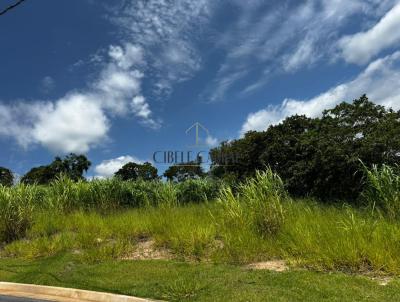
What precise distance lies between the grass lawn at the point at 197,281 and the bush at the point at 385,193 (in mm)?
2663

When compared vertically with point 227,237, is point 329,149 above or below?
above

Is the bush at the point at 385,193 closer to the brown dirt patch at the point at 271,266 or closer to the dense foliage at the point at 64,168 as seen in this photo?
the brown dirt patch at the point at 271,266

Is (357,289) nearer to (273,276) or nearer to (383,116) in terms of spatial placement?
(273,276)

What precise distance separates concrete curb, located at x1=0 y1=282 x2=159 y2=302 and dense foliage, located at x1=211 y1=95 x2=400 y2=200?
62.7 feet

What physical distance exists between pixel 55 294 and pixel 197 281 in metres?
2.73

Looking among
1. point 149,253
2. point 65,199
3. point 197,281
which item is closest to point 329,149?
point 65,199

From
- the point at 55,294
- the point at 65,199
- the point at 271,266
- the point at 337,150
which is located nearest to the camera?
the point at 55,294

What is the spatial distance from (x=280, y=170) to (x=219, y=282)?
2566 cm

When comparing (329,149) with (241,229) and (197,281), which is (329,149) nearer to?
(241,229)

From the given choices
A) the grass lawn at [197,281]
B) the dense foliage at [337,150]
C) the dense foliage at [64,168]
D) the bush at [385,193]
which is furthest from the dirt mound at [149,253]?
the dense foliage at [64,168]

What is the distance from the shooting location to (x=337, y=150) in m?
28.1

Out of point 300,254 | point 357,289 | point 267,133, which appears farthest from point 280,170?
point 357,289

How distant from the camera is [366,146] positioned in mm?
26984

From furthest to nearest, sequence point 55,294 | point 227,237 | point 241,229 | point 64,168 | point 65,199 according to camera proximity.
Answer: point 64,168
point 65,199
point 241,229
point 227,237
point 55,294
